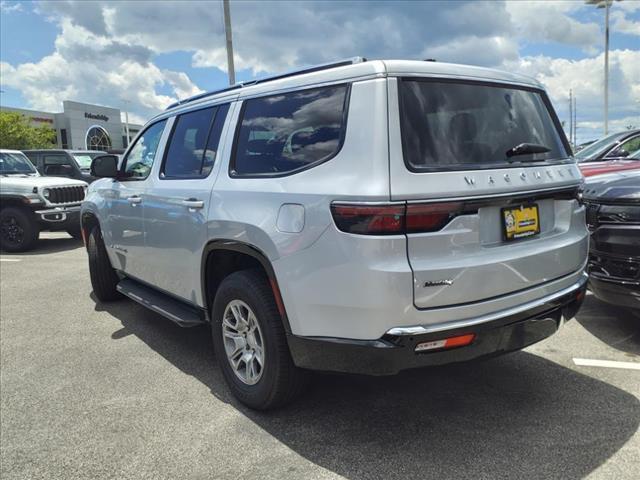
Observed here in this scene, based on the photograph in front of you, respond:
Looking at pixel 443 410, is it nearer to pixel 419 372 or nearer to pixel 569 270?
pixel 419 372

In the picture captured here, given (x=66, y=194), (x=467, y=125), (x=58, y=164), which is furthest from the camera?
(x=58, y=164)

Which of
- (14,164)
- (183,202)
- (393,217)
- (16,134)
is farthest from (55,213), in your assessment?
(16,134)

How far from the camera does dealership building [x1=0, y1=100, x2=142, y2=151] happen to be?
60062mm

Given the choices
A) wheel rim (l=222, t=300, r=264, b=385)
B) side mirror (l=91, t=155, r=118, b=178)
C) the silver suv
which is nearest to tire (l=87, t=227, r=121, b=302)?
side mirror (l=91, t=155, r=118, b=178)

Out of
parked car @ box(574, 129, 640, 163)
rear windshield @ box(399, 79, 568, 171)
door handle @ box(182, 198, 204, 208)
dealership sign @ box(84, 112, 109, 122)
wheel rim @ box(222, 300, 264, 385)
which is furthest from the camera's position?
dealership sign @ box(84, 112, 109, 122)

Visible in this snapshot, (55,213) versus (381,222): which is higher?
(381,222)

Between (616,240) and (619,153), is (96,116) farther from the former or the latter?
(616,240)

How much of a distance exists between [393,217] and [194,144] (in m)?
2.01

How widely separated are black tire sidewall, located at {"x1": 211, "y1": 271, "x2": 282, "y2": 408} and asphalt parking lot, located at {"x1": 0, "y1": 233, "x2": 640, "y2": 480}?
15cm

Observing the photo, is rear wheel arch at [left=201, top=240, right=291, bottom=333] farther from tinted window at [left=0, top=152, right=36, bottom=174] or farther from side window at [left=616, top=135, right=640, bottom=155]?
tinted window at [left=0, top=152, right=36, bottom=174]

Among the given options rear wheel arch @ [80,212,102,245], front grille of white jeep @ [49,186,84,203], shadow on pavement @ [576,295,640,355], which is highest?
front grille of white jeep @ [49,186,84,203]

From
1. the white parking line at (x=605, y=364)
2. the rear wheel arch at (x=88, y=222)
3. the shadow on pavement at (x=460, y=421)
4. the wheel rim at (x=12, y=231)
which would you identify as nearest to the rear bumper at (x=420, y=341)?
the shadow on pavement at (x=460, y=421)

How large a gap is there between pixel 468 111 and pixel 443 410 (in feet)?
5.66

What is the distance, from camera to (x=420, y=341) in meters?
2.39
